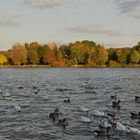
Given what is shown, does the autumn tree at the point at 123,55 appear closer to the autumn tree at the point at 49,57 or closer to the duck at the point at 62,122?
the autumn tree at the point at 49,57

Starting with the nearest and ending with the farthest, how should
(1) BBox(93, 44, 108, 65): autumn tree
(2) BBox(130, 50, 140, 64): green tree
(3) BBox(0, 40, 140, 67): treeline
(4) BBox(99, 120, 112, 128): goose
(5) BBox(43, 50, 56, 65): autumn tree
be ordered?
(4) BBox(99, 120, 112, 128): goose → (2) BBox(130, 50, 140, 64): green tree → (1) BBox(93, 44, 108, 65): autumn tree → (3) BBox(0, 40, 140, 67): treeline → (5) BBox(43, 50, 56, 65): autumn tree

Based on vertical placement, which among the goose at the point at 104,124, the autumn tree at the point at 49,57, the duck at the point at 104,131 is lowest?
the duck at the point at 104,131

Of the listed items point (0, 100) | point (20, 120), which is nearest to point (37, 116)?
point (20, 120)

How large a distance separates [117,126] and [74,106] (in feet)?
38.6

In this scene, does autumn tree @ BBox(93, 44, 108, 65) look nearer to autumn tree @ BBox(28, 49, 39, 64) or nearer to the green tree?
the green tree

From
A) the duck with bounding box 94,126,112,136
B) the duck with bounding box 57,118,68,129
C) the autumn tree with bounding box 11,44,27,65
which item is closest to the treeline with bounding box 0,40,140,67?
the autumn tree with bounding box 11,44,27,65

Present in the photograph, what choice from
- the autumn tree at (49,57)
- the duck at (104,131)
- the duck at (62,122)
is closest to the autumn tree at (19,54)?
the autumn tree at (49,57)

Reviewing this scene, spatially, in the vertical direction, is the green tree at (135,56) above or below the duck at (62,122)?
above

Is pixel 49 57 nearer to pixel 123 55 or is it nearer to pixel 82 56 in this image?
pixel 82 56

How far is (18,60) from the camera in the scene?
19438 cm

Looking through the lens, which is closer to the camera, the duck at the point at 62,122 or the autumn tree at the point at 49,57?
the duck at the point at 62,122

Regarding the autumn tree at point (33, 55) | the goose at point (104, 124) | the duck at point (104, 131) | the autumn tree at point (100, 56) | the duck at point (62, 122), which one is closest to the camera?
the duck at point (104, 131)

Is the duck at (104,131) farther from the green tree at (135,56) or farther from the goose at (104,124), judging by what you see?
the green tree at (135,56)

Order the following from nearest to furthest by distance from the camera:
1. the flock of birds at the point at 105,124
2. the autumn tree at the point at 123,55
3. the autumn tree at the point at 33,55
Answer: the flock of birds at the point at 105,124, the autumn tree at the point at 123,55, the autumn tree at the point at 33,55
